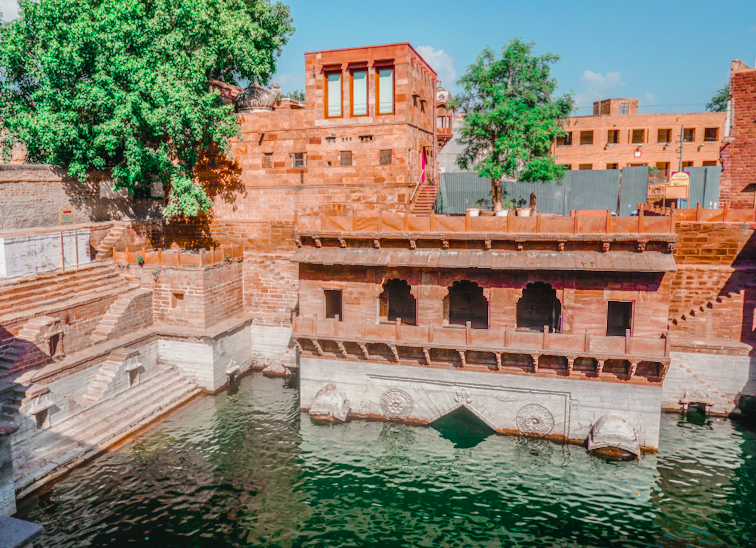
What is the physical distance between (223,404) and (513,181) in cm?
2273

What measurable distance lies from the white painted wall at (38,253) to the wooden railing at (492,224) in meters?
11.5

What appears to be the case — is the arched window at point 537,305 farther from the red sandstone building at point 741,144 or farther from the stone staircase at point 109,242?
the stone staircase at point 109,242

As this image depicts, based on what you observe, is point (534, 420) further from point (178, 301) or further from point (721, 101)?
point (721, 101)

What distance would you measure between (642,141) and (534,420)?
28610 mm

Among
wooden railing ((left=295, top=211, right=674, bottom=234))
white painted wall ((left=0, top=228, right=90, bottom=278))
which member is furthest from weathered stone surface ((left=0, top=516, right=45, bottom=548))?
wooden railing ((left=295, top=211, right=674, bottom=234))

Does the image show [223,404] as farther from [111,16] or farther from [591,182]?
[591,182]

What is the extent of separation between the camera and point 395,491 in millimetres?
17484

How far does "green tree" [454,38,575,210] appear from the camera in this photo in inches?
1069

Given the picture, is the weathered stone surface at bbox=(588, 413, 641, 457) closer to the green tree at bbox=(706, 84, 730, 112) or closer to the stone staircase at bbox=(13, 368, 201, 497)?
the stone staircase at bbox=(13, 368, 201, 497)

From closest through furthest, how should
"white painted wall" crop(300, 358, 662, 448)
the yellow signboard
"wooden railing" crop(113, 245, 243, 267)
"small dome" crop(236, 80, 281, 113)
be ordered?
"white painted wall" crop(300, 358, 662, 448)
"wooden railing" crop(113, 245, 243, 267)
the yellow signboard
"small dome" crop(236, 80, 281, 113)

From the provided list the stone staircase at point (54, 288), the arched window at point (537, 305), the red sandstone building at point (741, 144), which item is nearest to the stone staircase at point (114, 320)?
the stone staircase at point (54, 288)

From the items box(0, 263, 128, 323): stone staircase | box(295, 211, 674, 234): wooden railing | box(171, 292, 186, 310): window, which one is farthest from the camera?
box(171, 292, 186, 310): window

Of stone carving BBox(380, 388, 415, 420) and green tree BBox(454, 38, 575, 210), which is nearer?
stone carving BBox(380, 388, 415, 420)

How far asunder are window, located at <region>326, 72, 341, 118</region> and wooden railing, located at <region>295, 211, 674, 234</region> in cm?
819
